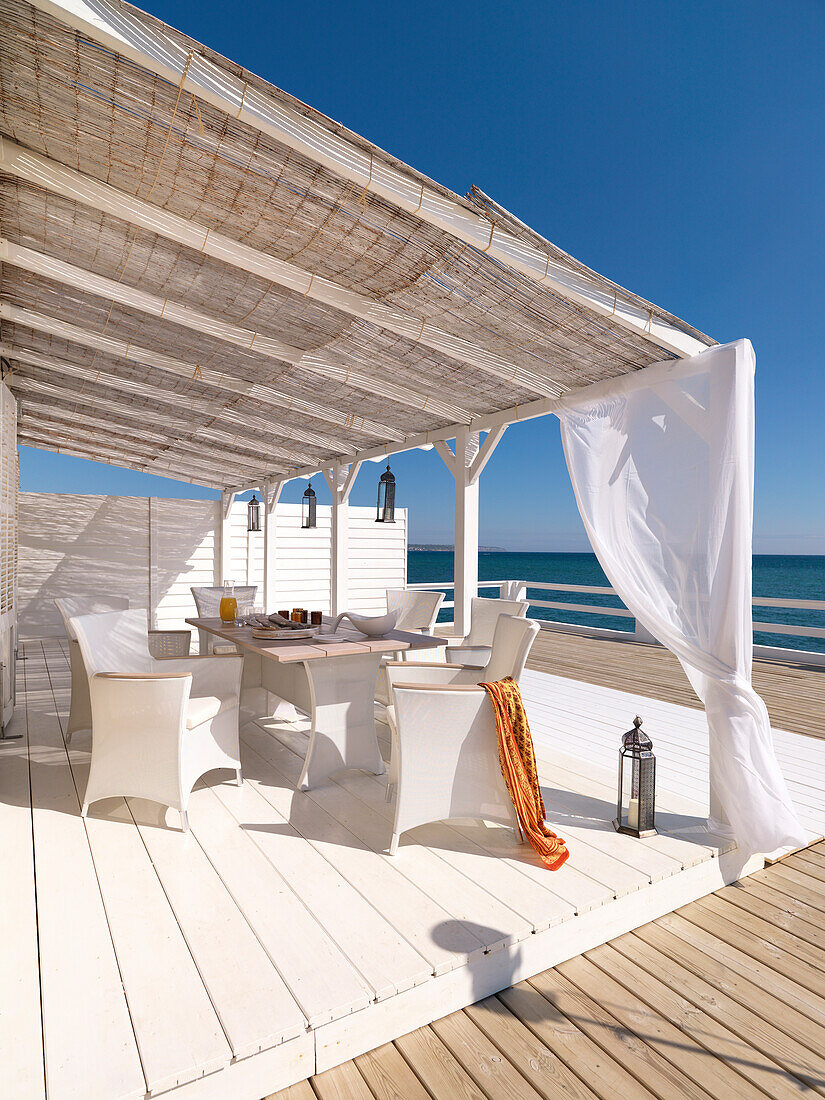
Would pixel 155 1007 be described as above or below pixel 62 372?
below

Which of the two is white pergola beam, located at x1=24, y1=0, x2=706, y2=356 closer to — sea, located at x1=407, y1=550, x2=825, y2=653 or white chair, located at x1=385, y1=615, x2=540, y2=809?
white chair, located at x1=385, y1=615, x2=540, y2=809

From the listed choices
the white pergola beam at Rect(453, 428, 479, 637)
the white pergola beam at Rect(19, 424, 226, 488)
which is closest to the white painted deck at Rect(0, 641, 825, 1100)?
the white pergola beam at Rect(453, 428, 479, 637)

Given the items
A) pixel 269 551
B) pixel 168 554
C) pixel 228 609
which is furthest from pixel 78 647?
pixel 168 554

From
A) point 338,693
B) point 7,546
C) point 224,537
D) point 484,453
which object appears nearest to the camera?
point 338,693

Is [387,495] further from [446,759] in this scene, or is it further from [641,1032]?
[641,1032]

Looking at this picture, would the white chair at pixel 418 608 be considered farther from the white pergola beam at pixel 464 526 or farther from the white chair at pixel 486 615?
the white chair at pixel 486 615

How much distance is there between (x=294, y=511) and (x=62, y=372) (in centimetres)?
453

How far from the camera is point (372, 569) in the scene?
9.73m

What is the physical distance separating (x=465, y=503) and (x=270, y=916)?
11.0ft

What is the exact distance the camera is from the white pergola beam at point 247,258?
94.9 inches

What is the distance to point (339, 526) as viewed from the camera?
6805mm

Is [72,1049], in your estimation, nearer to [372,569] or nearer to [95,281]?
[95,281]

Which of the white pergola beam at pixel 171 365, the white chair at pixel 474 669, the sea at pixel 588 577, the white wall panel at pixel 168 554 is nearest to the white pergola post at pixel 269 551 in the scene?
the white wall panel at pixel 168 554

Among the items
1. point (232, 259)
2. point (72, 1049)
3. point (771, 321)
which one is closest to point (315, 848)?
point (72, 1049)
